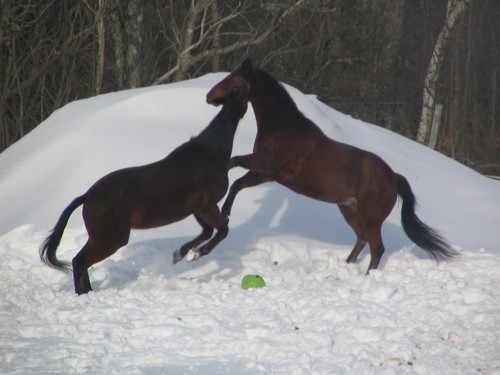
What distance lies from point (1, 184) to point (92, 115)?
49.5 inches

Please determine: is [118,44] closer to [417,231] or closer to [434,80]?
[434,80]

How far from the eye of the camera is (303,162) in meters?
5.45

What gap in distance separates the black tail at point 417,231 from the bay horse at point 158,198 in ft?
5.06

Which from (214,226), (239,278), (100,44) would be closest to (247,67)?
(214,226)

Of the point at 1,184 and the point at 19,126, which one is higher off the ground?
the point at 1,184

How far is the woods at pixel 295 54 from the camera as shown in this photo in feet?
35.8

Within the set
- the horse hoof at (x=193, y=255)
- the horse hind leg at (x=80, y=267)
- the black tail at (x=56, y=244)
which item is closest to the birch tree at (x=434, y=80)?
the horse hoof at (x=193, y=255)

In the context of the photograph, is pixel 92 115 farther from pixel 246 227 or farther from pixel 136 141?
pixel 246 227

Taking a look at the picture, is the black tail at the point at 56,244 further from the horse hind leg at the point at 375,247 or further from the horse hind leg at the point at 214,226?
the horse hind leg at the point at 375,247

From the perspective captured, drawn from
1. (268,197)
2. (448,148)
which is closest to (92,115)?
(268,197)

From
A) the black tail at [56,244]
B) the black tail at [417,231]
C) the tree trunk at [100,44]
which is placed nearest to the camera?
the black tail at [56,244]

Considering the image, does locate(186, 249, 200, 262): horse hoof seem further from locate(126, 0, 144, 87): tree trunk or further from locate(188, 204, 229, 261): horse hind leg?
locate(126, 0, 144, 87): tree trunk

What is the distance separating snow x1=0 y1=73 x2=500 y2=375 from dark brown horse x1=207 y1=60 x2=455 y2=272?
0.59m

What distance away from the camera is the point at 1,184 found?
24.0ft
